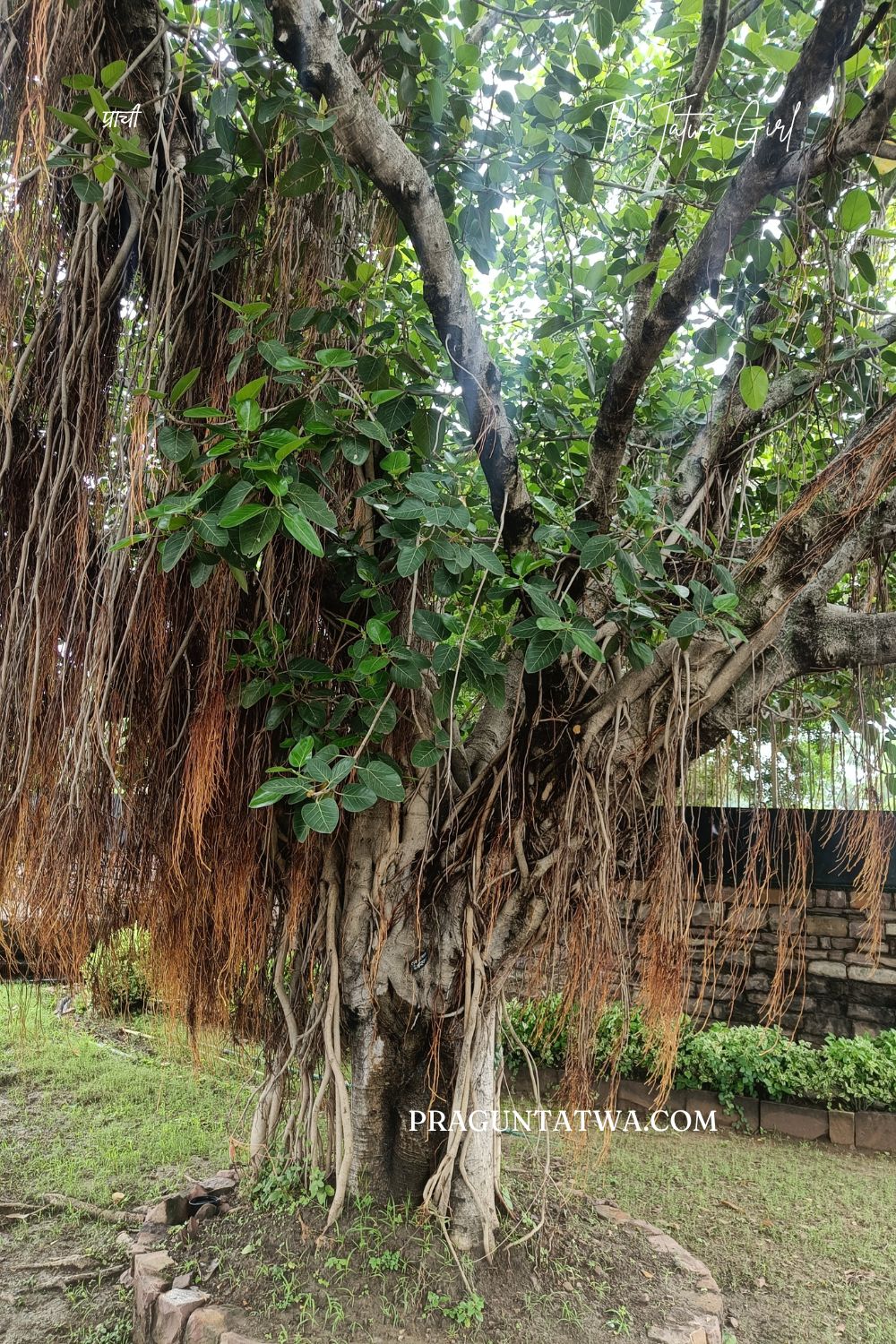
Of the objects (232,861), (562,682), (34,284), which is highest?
(34,284)

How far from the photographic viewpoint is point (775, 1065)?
13.4 ft

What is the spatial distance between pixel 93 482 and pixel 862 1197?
372 centimetres

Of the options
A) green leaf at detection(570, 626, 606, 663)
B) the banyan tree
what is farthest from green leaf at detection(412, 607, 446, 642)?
green leaf at detection(570, 626, 606, 663)

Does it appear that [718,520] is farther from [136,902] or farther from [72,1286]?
[72,1286]

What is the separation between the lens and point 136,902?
6.05 feet

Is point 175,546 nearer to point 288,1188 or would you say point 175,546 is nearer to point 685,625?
point 685,625

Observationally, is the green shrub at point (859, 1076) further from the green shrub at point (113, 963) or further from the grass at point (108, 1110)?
the green shrub at point (113, 963)

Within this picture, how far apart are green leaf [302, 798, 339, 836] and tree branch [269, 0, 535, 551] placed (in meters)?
0.70

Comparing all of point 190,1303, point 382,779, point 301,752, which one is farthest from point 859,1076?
point 301,752

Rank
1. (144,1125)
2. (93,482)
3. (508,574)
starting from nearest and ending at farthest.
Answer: (93,482), (508,574), (144,1125)

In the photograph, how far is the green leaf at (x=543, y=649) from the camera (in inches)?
62.5

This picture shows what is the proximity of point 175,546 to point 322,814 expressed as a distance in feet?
1.68

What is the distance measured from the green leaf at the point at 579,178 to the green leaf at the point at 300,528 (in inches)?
40.9

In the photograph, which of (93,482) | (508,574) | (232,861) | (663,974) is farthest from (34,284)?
(663,974)
